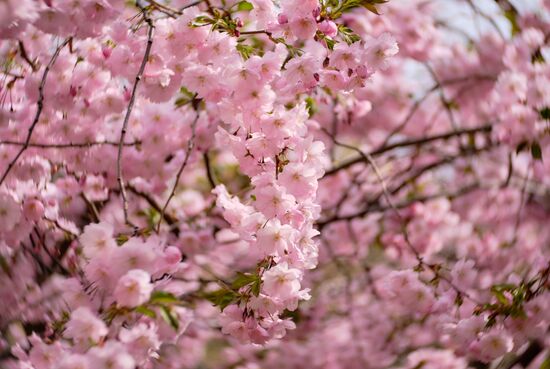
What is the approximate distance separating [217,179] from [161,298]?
7.17ft

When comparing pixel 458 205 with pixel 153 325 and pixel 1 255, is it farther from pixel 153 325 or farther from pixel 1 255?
pixel 153 325

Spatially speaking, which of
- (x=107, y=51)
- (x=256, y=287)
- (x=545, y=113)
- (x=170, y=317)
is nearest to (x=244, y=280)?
(x=256, y=287)

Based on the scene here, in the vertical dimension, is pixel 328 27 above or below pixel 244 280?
above

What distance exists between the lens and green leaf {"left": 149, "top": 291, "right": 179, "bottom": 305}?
5.13ft

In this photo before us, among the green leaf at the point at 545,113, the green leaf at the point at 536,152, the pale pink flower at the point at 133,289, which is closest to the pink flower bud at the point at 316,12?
the pale pink flower at the point at 133,289

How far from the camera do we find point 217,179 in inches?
147

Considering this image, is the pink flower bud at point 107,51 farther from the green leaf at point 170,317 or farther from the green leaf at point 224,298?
the green leaf at point 170,317

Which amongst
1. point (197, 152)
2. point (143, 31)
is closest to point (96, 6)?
point (143, 31)

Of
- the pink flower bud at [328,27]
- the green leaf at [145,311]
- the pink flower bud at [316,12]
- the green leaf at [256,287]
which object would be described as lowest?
the green leaf at [256,287]

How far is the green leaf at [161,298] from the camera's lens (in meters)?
1.56

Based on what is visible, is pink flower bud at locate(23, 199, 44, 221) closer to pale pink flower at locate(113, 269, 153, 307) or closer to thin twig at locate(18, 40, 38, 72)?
thin twig at locate(18, 40, 38, 72)

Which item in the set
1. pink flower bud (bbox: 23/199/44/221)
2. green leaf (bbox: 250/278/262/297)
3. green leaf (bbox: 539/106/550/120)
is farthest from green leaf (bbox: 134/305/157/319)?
green leaf (bbox: 539/106/550/120)

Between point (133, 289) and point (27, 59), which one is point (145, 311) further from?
point (27, 59)

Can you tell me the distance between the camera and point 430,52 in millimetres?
4547
